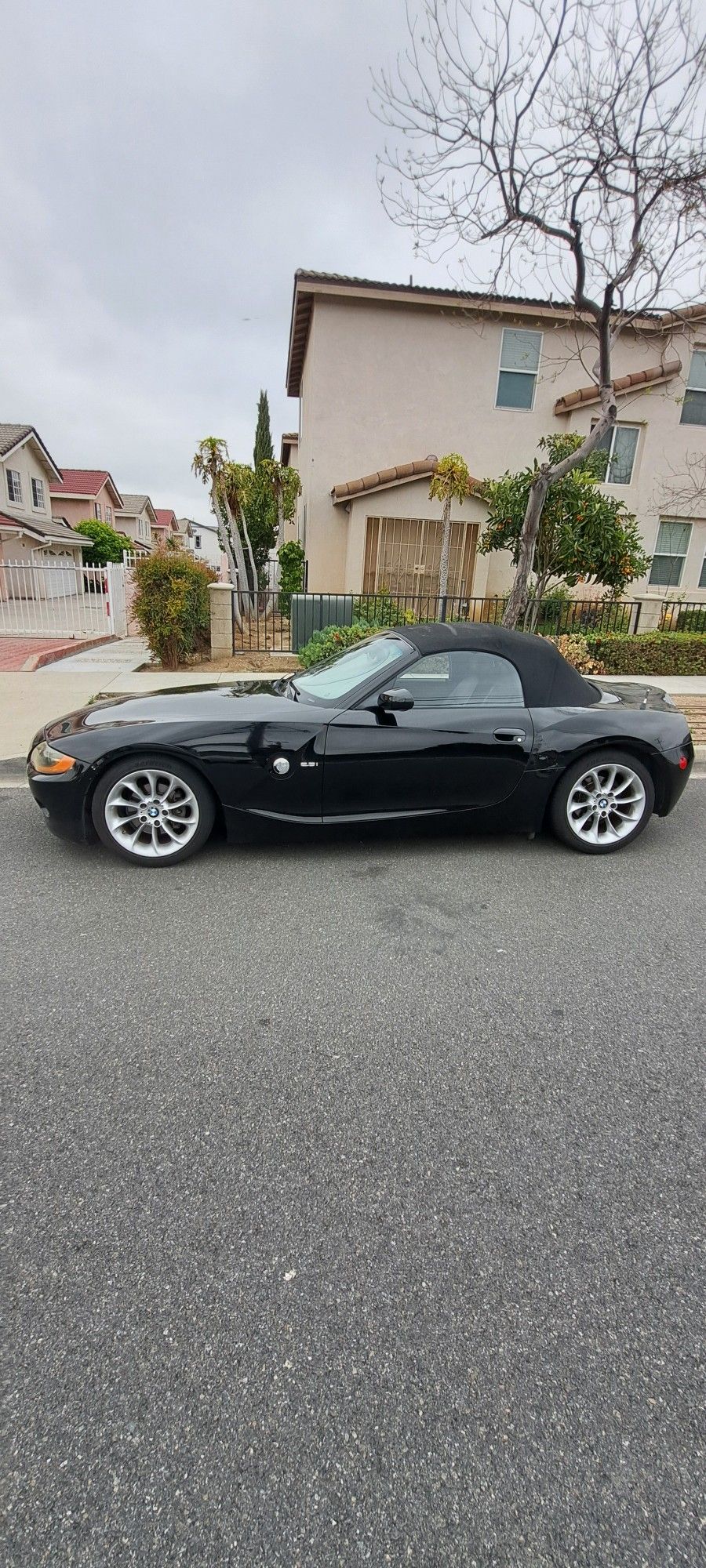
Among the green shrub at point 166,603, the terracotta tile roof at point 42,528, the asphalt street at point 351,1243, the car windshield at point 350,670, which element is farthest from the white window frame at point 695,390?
the terracotta tile roof at point 42,528

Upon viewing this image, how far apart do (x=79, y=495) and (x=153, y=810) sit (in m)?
42.6

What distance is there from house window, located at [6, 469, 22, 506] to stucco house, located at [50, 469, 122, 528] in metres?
9.69

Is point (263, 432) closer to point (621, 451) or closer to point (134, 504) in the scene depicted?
point (621, 451)

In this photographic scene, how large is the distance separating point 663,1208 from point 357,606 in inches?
411

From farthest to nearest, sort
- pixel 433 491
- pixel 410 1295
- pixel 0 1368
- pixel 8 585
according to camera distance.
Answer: pixel 8 585 < pixel 433 491 < pixel 410 1295 < pixel 0 1368

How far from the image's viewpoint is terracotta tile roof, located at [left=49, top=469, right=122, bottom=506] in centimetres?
4044

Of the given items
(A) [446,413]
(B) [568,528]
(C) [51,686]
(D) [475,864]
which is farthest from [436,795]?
(A) [446,413]

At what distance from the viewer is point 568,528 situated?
10414mm

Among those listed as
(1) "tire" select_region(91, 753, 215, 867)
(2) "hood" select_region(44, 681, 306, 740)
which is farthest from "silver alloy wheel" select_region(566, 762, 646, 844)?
(1) "tire" select_region(91, 753, 215, 867)

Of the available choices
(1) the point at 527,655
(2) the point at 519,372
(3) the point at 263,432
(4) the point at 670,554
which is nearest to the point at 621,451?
(4) the point at 670,554

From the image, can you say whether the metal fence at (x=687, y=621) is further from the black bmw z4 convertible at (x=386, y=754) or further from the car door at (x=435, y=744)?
the car door at (x=435, y=744)

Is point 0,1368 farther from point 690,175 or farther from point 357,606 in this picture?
point 690,175

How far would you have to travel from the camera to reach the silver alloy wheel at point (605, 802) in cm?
426

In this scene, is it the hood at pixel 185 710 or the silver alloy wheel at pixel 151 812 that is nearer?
the silver alloy wheel at pixel 151 812
